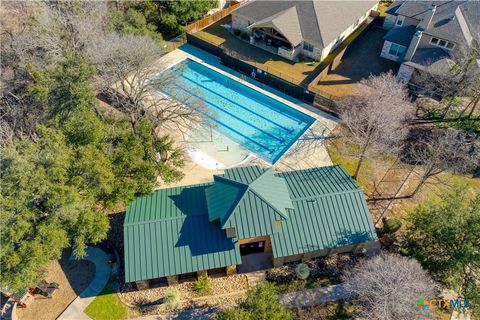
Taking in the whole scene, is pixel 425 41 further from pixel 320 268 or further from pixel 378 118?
Answer: pixel 320 268

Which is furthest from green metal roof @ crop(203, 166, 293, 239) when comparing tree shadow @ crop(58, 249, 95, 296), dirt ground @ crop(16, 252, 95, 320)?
dirt ground @ crop(16, 252, 95, 320)

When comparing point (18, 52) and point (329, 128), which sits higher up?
point (18, 52)

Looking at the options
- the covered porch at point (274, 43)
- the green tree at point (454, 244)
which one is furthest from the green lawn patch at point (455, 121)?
the covered porch at point (274, 43)

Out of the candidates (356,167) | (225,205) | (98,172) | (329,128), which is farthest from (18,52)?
(356,167)

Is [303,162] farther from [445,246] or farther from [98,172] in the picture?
[98,172]

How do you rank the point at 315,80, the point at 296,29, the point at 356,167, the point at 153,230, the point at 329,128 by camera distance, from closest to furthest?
the point at 153,230
the point at 356,167
the point at 329,128
the point at 315,80
the point at 296,29

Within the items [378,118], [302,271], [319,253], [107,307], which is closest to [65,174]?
[107,307]
